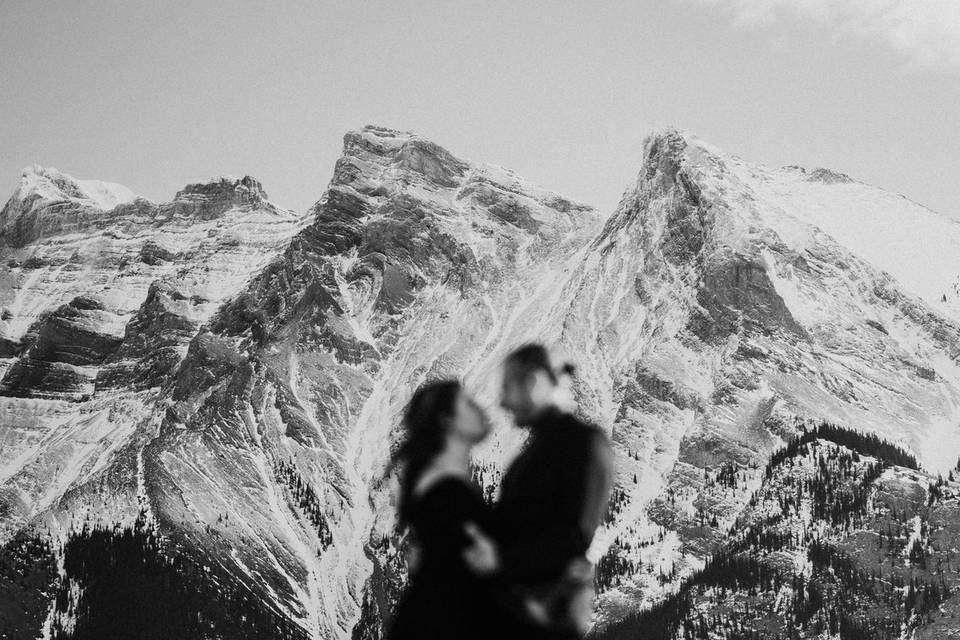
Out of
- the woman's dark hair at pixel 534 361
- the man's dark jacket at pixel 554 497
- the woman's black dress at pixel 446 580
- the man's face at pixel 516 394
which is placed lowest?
the woman's black dress at pixel 446 580

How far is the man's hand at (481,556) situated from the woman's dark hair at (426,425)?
1.24 ft

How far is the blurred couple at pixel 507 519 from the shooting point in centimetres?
502

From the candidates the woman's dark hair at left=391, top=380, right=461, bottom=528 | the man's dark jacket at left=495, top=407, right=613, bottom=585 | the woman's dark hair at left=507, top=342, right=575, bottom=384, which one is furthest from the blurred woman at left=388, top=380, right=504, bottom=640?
the woman's dark hair at left=507, top=342, right=575, bottom=384

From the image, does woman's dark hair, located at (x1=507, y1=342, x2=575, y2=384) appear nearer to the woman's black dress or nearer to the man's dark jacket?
the man's dark jacket

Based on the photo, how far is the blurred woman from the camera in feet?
16.5

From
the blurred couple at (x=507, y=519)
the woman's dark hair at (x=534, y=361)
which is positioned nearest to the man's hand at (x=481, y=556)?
the blurred couple at (x=507, y=519)

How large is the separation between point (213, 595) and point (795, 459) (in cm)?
8045

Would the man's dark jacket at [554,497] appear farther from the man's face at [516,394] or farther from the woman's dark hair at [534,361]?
the woman's dark hair at [534,361]

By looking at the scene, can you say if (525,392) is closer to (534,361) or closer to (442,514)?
(534,361)

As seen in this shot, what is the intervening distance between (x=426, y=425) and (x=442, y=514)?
1.38 ft

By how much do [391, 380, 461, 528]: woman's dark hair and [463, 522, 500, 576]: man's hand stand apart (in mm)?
377

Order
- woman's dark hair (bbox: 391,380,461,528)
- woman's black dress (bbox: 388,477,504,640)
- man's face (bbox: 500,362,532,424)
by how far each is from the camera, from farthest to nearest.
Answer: woman's dark hair (bbox: 391,380,461,528)
man's face (bbox: 500,362,532,424)
woman's black dress (bbox: 388,477,504,640)

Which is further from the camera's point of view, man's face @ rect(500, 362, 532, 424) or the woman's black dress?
man's face @ rect(500, 362, 532, 424)

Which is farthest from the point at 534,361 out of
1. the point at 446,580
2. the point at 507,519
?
A: the point at 446,580
